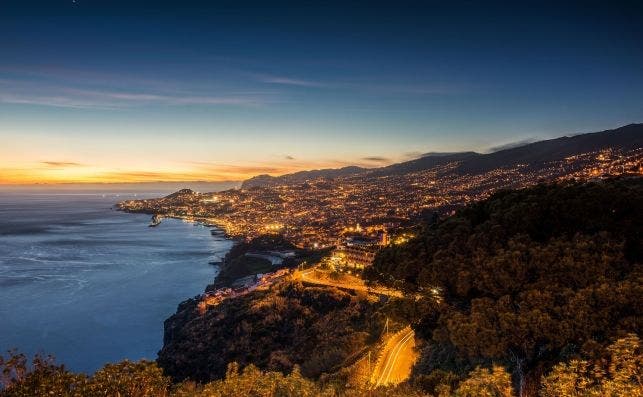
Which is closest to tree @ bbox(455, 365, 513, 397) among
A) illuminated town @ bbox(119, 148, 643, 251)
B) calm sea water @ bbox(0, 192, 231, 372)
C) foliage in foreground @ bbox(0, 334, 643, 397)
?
foliage in foreground @ bbox(0, 334, 643, 397)

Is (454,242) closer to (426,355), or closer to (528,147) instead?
(426,355)

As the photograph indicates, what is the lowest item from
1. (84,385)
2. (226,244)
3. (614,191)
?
(226,244)

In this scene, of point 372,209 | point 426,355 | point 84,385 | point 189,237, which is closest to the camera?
point 84,385

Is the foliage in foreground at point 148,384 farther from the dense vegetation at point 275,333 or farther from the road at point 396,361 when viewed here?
the dense vegetation at point 275,333

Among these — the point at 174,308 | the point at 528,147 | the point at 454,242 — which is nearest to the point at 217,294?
the point at 174,308

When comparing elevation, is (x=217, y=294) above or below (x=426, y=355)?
below

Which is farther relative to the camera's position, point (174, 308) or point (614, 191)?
point (174, 308)
